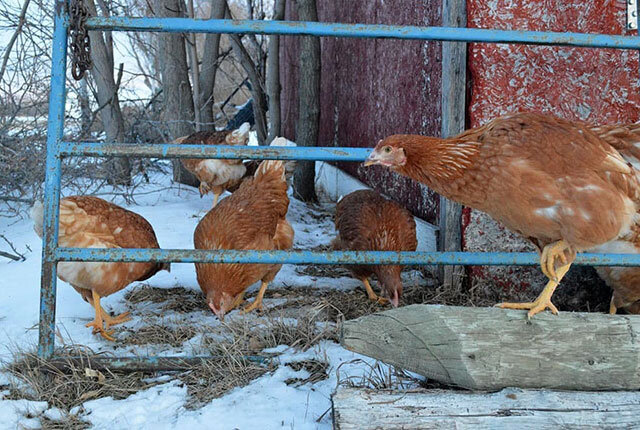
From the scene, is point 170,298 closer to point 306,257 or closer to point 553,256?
point 306,257

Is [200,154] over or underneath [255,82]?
underneath

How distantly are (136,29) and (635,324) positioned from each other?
2.25 meters

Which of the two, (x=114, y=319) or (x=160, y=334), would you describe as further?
(x=114, y=319)

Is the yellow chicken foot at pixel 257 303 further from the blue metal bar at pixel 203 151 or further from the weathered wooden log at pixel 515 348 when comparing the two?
the weathered wooden log at pixel 515 348

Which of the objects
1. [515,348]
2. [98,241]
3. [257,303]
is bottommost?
[257,303]

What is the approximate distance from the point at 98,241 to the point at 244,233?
2.97 feet

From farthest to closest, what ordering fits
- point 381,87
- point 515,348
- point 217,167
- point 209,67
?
point 209,67
point 217,167
point 381,87
point 515,348

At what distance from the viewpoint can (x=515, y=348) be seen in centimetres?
192

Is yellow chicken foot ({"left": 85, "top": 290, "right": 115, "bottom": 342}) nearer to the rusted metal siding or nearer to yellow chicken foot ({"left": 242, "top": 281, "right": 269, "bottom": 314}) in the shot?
yellow chicken foot ({"left": 242, "top": 281, "right": 269, "bottom": 314})

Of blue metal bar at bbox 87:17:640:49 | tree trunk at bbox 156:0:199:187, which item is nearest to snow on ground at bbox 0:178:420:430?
blue metal bar at bbox 87:17:640:49

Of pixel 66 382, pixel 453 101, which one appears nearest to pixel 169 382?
pixel 66 382

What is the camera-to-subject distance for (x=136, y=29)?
8.21 ft

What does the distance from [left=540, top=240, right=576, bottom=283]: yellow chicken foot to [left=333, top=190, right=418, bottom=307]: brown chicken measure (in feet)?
4.89

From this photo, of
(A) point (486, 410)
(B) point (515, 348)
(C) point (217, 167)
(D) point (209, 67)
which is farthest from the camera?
(D) point (209, 67)
